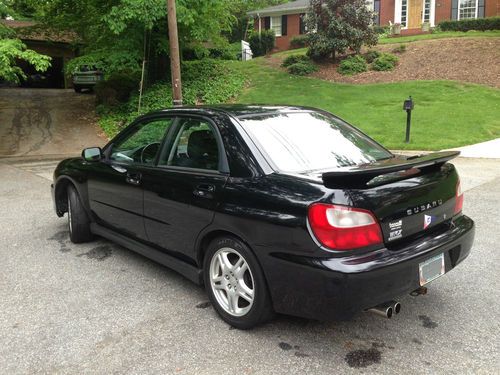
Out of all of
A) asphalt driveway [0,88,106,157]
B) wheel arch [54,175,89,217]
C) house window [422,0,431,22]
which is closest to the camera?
wheel arch [54,175,89,217]

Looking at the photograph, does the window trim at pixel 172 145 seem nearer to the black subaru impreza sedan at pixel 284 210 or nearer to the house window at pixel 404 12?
the black subaru impreza sedan at pixel 284 210

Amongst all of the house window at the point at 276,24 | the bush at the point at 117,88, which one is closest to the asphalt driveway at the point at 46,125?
the bush at the point at 117,88

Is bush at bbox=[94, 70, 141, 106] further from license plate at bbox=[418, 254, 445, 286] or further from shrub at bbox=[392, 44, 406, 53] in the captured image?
license plate at bbox=[418, 254, 445, 286]

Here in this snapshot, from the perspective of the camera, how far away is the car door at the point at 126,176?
4156 millimetres

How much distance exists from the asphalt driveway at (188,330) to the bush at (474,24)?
992 inches

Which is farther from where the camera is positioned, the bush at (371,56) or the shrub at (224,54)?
the shrub at (224,54)

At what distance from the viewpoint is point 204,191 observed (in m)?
3.44

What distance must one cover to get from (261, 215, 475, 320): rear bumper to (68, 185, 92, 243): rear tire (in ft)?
9.31

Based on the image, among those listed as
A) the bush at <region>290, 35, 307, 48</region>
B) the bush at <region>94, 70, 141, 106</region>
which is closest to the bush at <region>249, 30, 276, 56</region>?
the bush at <region>290, 35, 307, 48</region>

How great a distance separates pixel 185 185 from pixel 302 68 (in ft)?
65.4

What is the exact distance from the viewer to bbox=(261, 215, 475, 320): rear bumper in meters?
2.72

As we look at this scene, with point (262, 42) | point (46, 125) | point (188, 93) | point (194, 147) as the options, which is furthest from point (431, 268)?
point (262, 42)

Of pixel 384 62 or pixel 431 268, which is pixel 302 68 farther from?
pixel 431 268

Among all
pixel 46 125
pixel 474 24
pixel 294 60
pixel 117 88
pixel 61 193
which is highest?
pixel 474 24
